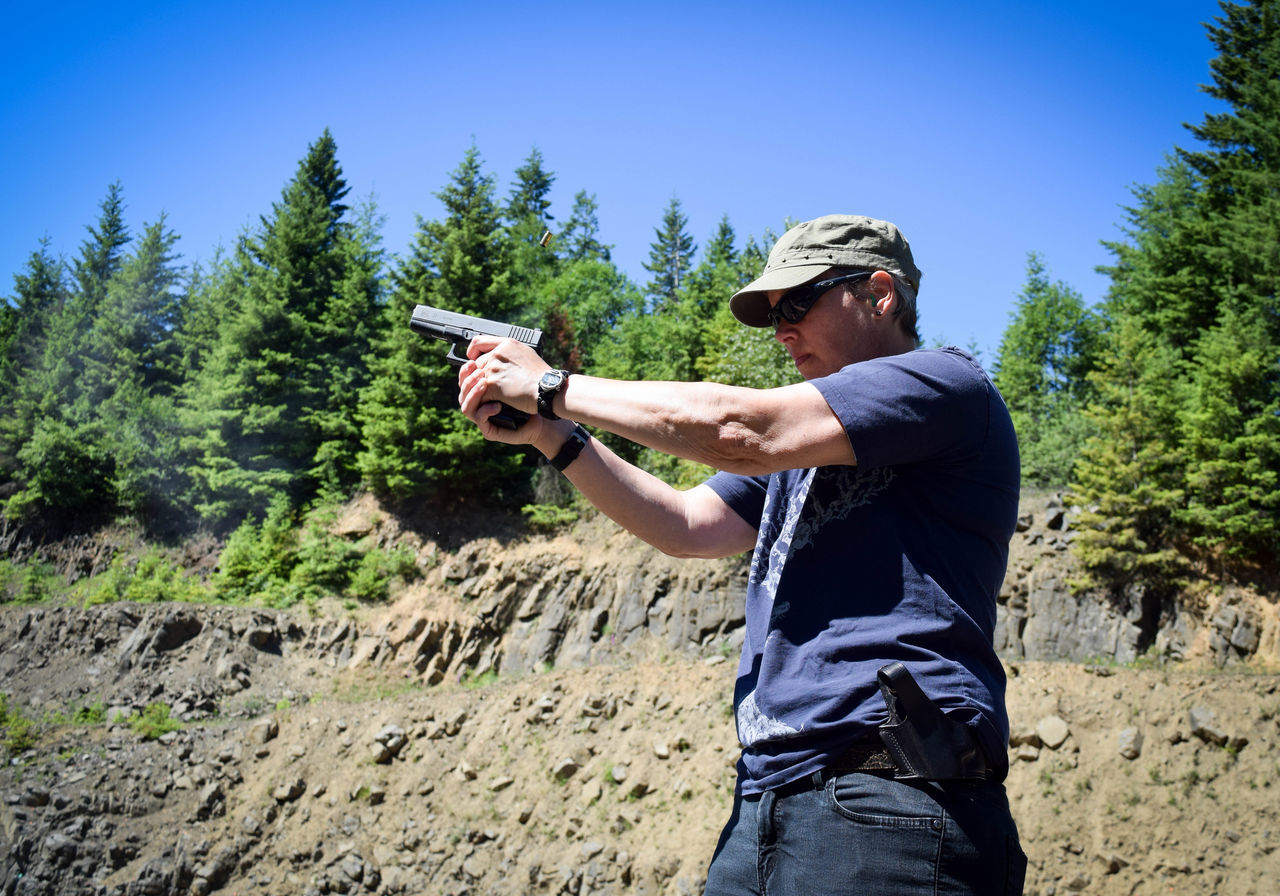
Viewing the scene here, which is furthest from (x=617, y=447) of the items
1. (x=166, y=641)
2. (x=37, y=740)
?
(x=37, y=740)

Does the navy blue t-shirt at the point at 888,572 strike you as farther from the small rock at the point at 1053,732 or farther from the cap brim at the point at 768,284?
the small rock at the point at 1053,732

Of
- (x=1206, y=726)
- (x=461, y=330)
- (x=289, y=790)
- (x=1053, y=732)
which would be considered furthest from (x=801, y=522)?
(x=289, y=790)

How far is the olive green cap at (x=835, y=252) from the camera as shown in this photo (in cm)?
254

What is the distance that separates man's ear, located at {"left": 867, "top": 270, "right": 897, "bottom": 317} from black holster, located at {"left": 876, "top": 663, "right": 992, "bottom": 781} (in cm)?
116

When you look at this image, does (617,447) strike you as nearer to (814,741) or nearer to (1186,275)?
(1186,275)

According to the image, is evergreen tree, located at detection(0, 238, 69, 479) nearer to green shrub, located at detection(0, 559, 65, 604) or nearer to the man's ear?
green shrub, located at detection(0, 559, 65, 604)

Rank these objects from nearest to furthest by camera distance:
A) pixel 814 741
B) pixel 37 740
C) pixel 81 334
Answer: pixel 814 741 < pixel 37 740 < pixel 81 334

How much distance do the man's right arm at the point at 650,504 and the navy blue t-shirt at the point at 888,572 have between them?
1.83 feet

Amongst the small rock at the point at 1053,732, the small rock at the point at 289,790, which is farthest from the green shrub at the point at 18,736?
the small rock at the point at 1053,732

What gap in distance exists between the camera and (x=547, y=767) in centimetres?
1095

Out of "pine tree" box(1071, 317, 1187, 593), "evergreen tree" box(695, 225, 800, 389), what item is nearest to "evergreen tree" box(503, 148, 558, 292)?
"evergreen tree" box(695, 225, 800, 389)

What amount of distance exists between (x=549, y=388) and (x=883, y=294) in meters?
1.13

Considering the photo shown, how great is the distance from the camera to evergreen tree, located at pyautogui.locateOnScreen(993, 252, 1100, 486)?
24.5m

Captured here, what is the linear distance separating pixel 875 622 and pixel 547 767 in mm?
9784
